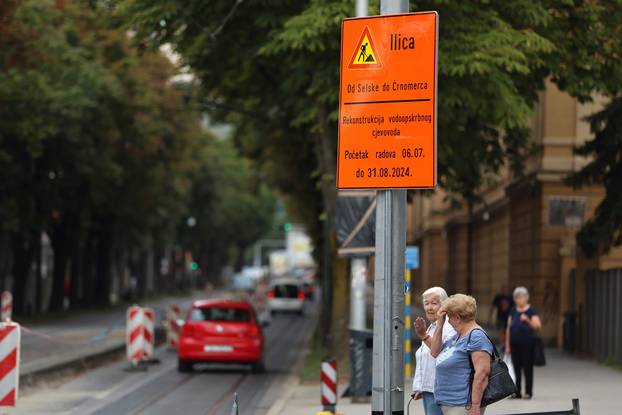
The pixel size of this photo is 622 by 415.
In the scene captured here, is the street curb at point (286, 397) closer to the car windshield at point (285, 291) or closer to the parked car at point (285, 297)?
the parked car at point (285, 297)

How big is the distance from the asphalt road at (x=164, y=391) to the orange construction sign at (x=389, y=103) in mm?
9473

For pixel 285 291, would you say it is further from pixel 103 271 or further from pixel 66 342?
pixel 66 342

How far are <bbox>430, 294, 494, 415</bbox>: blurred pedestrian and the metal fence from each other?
17.3 meters

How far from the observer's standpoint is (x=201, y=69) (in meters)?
27.1

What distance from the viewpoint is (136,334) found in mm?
25547

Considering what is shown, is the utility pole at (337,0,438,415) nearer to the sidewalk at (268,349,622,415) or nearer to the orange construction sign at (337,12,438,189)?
the orange construction sign at (337,12,438,189)

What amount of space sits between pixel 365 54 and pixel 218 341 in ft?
56.4

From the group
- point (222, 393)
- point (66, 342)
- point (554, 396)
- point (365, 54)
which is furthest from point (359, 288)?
point (66, 342)

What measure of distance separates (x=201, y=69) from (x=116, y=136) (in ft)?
65.2

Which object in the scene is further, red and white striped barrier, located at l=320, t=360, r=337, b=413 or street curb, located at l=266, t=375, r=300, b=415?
street curb, located at l=266, t=375, r=300, b=415

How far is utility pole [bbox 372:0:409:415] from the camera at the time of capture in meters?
9.38

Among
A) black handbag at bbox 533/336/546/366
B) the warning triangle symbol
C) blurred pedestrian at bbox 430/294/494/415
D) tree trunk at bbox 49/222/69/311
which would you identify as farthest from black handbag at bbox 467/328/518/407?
tree trunk at bbox 49/222/69/311

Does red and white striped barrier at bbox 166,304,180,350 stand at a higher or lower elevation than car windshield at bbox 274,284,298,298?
higher

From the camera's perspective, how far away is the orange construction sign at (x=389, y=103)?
9.15m
